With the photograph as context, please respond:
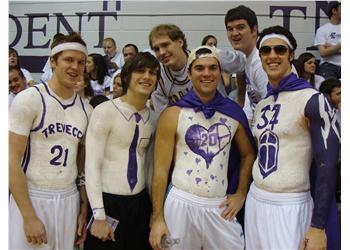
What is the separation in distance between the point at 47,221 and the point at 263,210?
3.69 feet

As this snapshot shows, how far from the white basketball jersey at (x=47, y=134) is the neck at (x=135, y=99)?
295 millimetres

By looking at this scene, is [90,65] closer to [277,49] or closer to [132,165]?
[132,165]

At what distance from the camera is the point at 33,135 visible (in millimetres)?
2252

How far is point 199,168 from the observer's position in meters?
2.31

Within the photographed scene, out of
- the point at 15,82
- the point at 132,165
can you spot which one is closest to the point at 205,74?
the point at 132,165

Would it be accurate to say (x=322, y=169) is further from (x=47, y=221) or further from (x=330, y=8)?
(x=330, y=8)

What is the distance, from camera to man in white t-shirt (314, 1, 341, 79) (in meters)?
3.88

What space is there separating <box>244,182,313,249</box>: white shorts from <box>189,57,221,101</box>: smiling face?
0.59 m

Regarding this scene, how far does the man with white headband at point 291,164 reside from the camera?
207 cm

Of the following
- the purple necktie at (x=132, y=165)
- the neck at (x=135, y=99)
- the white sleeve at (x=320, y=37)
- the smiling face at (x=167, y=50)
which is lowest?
the purple necktie at (x=132, y=165)

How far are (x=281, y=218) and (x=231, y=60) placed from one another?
3.73ft

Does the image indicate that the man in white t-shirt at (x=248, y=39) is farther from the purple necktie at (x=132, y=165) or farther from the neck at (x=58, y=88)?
the neck at (x=58, y=88)

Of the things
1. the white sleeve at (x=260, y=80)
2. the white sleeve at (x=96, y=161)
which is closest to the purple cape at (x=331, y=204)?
the white sleeve at (x=260, y=80)

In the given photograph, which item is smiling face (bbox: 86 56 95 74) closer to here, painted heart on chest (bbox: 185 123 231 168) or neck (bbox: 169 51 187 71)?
neck (bbox: 169 51 187 71)
